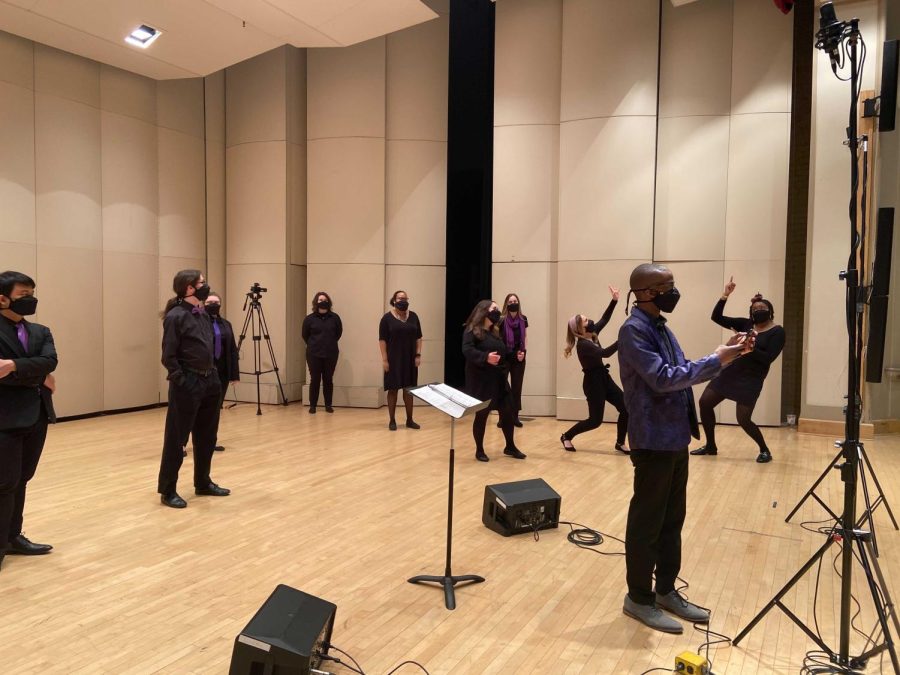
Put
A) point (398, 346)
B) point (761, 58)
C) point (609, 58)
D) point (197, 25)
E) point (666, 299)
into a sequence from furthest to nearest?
point (609, 58)
point (398, 346)
point (761, 58)
point (197, 25)
point (666, 299)

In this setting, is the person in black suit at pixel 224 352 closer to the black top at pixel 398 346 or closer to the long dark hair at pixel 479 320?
the black top at pixel 398 346

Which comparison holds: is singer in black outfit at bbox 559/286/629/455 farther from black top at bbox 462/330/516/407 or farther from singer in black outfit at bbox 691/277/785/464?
singer in black outfit at bbox 691/277/785/464

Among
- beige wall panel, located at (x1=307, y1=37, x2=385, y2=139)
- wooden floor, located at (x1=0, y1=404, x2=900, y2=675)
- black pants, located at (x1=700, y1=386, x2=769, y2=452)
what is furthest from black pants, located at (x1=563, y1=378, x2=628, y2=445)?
beige wall panel, located at (x1=307, y1=37, x2=385, y2=139)

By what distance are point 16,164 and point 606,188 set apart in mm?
7155

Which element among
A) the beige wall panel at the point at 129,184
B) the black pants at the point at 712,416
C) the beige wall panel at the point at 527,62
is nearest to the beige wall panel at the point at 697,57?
the beige wall panel at the point at 527,62

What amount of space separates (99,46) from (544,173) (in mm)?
5683

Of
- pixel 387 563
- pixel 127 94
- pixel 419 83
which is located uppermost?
pixel 419 83

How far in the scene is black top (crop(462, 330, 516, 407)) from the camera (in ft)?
19.5

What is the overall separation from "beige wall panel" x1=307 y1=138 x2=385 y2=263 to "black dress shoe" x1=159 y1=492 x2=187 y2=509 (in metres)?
5.27

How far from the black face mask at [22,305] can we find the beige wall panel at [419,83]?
681 cm

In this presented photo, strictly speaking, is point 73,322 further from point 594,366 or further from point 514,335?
point 594,366

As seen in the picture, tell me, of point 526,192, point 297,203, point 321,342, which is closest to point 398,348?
point 321,342

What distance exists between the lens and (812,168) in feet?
24.9

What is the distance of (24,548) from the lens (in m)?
3.78
